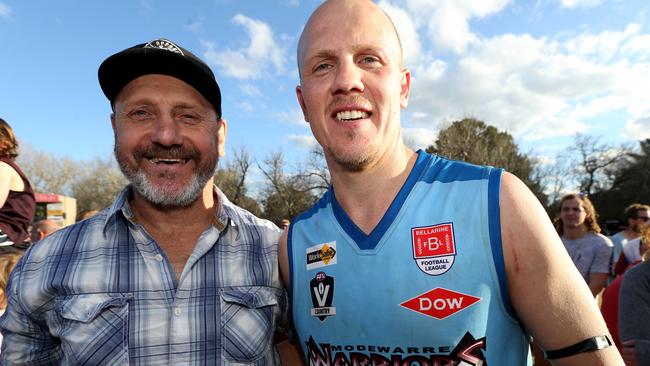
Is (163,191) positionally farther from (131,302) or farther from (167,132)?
(131,302)

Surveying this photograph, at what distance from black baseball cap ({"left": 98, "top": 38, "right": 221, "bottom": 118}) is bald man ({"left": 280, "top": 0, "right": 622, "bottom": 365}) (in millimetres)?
526

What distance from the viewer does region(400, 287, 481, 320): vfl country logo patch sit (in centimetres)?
171

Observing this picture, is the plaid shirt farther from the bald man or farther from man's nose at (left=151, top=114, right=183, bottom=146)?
man's nose at (left=151, top=114, right=183, bottom=146)

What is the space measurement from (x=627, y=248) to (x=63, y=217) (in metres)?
27.6

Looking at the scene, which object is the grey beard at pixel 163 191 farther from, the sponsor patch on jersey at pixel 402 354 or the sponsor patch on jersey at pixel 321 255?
the sponsor patch on jersey at pixel 402 354

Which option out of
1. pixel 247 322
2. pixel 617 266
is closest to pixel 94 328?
pixel 247 322

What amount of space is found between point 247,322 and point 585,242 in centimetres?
602

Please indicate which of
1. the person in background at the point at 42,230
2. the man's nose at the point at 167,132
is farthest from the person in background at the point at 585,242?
the person in background at the point at 42,230

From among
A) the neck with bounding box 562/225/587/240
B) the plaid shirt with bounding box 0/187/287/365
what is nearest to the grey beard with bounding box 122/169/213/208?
the plaid shirt with bounding box 0/187/287/365

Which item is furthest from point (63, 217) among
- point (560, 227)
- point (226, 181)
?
point (560, 227)

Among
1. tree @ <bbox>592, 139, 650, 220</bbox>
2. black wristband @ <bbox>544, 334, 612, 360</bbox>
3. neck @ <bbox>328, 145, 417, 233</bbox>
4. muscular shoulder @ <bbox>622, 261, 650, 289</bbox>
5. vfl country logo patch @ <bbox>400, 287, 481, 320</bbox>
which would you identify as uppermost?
tree @ <bbox>592, 139, 650, 220</bbox>

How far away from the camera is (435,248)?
1.79 m

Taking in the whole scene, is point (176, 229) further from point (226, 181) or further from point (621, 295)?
point (226, 181)

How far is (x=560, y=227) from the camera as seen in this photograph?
6.91m
